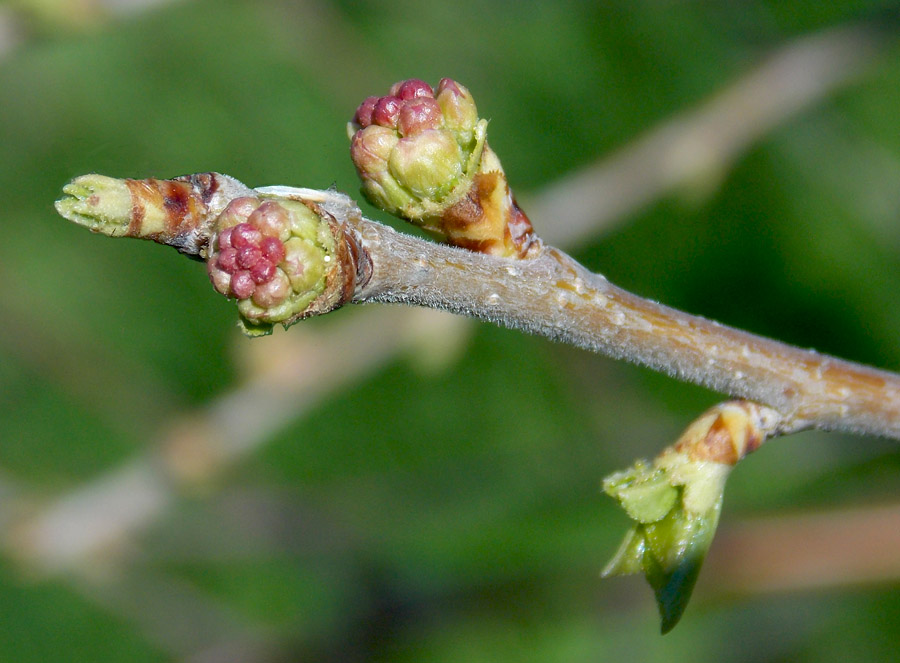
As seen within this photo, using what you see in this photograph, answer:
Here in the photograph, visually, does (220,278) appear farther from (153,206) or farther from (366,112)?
(366,112)

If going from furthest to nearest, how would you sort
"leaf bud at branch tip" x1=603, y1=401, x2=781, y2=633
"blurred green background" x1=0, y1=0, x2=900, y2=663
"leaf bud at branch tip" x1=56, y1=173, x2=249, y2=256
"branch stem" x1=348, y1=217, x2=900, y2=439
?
"blurred green background" x1=0, y1=0, x2=900, y2=663, "leaf bud at branch tip" x1=603, y1=401, x2=781, y2=633, "branch stem" x1=348, y1=217, x2=900, y2=439, "leaf bud at branch tip" x1=56, y1=173, x2=249, y2=256

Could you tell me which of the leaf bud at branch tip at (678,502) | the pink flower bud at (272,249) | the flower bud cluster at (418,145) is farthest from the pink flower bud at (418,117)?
the leaf bud at branch tip at (678,502)

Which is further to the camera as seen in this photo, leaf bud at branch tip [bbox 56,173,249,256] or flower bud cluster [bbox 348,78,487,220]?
flower bud cluster [bbox 348,78,487,220]

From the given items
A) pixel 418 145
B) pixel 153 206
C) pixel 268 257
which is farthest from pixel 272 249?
pixel 418 145

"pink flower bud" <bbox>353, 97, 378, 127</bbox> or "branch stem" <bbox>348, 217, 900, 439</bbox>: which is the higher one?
"pink flower bud" <bbox>353, 97, 378, 127</bbox>

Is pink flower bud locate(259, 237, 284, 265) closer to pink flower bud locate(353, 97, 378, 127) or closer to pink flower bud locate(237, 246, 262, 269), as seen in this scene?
pink flower bud locate(237, 246, 262, 269)

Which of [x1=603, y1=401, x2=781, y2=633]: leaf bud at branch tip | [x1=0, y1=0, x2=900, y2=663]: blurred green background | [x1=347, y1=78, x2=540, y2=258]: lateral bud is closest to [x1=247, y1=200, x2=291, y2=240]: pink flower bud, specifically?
[x1=347, y1=78, x2=540, y2=258]: lateral bud
